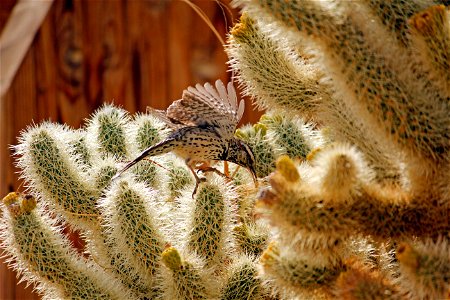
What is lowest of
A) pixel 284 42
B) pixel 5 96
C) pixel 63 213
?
pixel 5 96

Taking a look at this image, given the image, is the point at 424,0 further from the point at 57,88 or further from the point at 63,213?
the point at 57,88

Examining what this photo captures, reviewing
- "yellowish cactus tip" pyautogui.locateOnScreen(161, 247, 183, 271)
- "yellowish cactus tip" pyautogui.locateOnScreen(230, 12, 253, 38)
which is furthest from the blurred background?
"yellowish cactus tip" pyautogui.locateOnScreen(161, 247, 183, 271)

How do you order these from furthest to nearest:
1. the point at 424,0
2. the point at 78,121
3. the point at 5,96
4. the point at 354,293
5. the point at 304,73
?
the point at 78,121, the point at 5,96, the point at 304,73, the point at 424,0, the point at 354,293

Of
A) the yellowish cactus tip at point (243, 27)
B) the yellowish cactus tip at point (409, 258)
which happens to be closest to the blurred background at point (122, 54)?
the yellowish cactus tip at point (243, 27)

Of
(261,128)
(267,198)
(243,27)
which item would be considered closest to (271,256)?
(267,198)

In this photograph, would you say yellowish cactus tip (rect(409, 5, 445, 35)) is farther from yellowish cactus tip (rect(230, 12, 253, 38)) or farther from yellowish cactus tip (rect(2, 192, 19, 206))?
yellowish cactus tip (rect(2, 192, 19, 206))

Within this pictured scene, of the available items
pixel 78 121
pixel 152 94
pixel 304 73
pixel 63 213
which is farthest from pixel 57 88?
pixel 304 73

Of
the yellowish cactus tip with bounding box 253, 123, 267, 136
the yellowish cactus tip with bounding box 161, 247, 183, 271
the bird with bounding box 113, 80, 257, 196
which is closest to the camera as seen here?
the yellowish cactus tip with bounding box 161, 247, 183, 271
